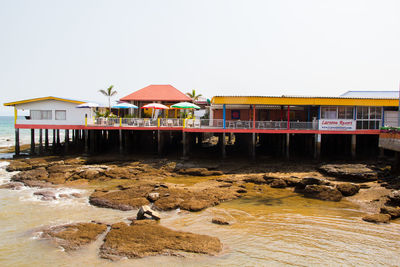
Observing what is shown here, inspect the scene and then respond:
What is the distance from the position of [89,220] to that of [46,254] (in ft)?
10.0

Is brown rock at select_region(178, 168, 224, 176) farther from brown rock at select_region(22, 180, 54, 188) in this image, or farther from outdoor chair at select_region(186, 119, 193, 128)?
brown rock at select_region(22, 180, 54, 188)

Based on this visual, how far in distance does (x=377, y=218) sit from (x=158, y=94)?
26333mm

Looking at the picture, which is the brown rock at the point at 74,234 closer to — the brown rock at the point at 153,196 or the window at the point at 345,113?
the brown rock at the point at 153,196

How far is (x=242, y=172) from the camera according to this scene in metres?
22.2

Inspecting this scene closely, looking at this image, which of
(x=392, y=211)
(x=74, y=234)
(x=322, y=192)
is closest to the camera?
(x=74, y=234)

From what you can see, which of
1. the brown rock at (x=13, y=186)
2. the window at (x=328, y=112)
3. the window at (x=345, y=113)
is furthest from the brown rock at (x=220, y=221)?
the window at (x=345, y=113)

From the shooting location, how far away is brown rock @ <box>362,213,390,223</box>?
12570 mm

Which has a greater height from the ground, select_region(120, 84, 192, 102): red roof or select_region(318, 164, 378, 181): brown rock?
select_region(120, 84, 192, 102): red roof

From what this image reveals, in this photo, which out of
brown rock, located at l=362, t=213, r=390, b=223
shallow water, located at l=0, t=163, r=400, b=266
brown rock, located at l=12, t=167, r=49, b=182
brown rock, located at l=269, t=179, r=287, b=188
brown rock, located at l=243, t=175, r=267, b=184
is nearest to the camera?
shallow water, located at l=0, t=163, r=400, b=266

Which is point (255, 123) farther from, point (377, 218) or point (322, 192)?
point (377, 218)

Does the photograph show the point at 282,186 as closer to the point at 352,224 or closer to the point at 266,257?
the point at 352,224

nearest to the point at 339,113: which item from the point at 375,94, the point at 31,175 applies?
the point at 375,94

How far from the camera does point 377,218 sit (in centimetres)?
1273

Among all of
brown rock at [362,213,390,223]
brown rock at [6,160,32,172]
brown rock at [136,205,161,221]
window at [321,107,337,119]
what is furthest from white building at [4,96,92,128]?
brown rock at [362,213,390,223]
